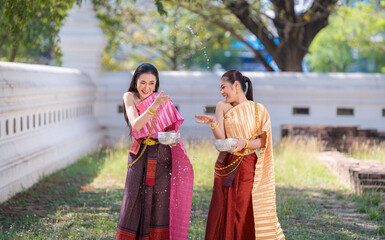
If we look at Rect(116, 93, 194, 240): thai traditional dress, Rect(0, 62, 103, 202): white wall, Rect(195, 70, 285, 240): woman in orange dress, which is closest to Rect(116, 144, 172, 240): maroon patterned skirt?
Rect(116, 93, 194, 240): thai traditional dress

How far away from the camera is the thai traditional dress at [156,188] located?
4293mm

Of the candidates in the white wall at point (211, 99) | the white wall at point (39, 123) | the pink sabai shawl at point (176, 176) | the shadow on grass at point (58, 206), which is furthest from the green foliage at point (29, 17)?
the pink sabai shawl at point (176, 176)

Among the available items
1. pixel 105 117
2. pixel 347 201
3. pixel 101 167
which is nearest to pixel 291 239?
pixel 347 201

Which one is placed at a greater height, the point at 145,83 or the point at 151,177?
the point at 145,83

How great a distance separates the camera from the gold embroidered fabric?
4.41 m

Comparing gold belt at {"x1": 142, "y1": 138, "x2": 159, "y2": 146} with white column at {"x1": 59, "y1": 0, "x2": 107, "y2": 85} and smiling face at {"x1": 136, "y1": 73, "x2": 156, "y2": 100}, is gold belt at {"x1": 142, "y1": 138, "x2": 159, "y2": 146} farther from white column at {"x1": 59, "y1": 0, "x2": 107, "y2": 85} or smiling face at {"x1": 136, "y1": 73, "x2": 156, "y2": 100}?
white column at {"x1": 59, "y1": 0, "x2": 107, "y2": 85}

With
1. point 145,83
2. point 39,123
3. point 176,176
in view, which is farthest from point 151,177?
point 39,123

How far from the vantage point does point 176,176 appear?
175 inches

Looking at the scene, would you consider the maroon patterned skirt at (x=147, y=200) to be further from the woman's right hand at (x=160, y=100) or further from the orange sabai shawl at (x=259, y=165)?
the orange sabai shawl at (x=259, y=165)

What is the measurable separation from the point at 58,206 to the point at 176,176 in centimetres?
245

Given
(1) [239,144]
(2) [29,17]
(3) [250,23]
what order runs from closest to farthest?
(1) [239,144] < (2) [29,17] < (3) [250,23]

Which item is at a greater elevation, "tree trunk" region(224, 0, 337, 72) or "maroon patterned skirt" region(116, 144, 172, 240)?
"tree trunk" region(224, 0, 337, 72)

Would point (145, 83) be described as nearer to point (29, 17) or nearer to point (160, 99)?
point (160, 99)

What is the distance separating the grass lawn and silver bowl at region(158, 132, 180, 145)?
1.45 m
